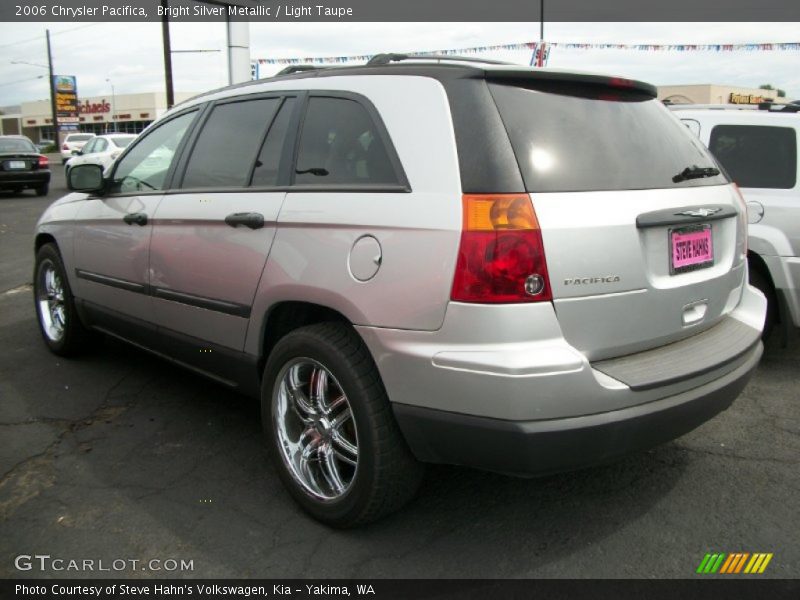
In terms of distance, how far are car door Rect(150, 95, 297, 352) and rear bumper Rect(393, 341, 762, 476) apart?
110cm

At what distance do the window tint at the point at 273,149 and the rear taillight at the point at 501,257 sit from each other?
1.19 metres

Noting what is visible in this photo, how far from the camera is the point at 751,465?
3.31 m

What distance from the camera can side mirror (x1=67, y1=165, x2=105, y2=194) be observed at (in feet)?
14.3

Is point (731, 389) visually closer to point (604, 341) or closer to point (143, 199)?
point (604, 341)

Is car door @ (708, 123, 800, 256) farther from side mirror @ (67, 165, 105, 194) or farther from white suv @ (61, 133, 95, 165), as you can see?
white suv @ (61, 133, 95, 165)

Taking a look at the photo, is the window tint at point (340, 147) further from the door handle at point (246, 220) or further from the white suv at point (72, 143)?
the white suv at point (72, 143)

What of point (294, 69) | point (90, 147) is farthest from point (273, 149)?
point (90, 147)

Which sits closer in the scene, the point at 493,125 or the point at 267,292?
the point at 493,125

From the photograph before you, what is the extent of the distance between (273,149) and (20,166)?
17.7 m

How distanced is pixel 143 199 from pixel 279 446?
5.96ft

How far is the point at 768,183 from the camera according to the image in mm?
4711

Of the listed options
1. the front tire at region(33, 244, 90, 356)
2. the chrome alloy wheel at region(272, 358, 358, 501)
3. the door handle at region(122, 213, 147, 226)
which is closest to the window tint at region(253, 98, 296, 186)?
the chrome alloy wheel at region(272, 358, 358, 501)

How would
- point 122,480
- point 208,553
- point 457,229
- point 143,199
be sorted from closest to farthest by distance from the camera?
point 457,229
point 208,553
point 122,480
point 143,199
